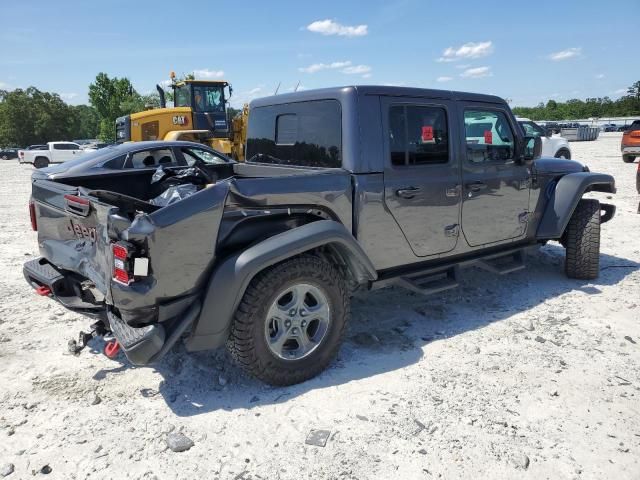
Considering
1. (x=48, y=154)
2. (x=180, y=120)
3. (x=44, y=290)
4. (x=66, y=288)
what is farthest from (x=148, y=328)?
(x=48, y=154)

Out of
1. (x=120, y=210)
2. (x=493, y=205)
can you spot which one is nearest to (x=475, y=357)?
(x=493, y=205)

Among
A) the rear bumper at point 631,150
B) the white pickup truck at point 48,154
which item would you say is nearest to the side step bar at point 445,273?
the rear bumper at point 631,150

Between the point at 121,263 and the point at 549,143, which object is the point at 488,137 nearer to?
the point at 121,263

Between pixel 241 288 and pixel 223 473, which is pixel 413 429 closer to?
pixel 223 473

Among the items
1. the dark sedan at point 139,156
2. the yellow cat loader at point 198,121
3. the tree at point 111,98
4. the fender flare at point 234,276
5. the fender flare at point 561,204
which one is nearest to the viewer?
the fender flare at point 234,276

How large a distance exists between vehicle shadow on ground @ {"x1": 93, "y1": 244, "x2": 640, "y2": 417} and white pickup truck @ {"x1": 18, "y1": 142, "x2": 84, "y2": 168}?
Answer: 30284 mm

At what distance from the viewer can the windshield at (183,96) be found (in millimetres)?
14227

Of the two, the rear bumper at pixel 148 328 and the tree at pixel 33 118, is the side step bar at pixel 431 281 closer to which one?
the rear bumper at pixel 148 328

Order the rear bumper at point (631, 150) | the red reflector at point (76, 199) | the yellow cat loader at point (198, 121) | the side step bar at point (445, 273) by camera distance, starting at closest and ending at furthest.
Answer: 1. the red reflector at point (76, 199)
2. the side step bar at point (445, 273)
3. the yellow cat loader at point (198, 121)
4. the rear bumper at point (631, 150)

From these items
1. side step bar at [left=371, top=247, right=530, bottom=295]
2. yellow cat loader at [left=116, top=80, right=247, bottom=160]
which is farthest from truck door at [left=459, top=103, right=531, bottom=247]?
yellow cat loader at [left=116, top=80, right=247, bottom=160]

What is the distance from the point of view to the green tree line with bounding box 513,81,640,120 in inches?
3159

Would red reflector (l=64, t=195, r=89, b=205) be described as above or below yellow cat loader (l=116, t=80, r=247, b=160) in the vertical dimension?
below

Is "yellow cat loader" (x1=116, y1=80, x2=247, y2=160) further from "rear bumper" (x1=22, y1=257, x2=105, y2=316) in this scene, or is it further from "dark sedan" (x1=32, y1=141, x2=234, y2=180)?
"rear bumper" (x1=22, y1=257, x2=105, y2=316)

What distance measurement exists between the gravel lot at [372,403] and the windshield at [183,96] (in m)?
10.9
